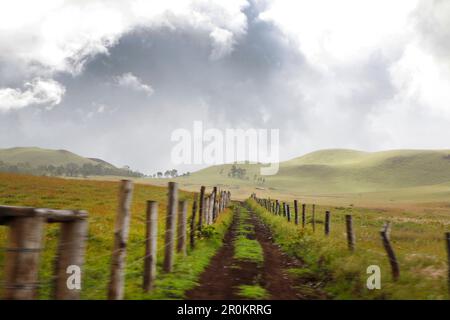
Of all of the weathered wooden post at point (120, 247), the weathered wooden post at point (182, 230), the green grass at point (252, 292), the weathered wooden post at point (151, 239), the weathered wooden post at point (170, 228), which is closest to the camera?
the weathered wooden post at point (120, 247)

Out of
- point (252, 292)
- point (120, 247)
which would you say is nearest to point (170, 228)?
point (252, 292)

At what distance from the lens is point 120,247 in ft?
27.1

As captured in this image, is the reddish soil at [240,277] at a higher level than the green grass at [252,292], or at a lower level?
lower

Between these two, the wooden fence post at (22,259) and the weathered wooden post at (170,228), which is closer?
the wooden fence post at (22,259)

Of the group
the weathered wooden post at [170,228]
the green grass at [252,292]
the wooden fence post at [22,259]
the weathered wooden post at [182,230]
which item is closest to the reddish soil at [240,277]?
the green grass at [252,292]

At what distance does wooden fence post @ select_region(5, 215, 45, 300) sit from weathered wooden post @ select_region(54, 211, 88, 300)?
0.97 metres

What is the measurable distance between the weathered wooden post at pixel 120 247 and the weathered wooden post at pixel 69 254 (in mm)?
1258

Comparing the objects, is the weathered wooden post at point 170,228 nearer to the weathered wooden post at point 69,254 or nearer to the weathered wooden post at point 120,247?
the weathered wooden post at point 120,247

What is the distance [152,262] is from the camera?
32.9ft

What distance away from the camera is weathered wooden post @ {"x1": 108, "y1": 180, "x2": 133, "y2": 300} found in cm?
825

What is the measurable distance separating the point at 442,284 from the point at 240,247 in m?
10.1

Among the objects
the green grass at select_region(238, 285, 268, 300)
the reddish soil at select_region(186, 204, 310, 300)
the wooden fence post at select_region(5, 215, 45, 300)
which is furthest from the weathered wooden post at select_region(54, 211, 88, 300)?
the green grass at select_region(238, 285, 268, 300)

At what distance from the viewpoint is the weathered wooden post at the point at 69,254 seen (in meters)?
6.82
